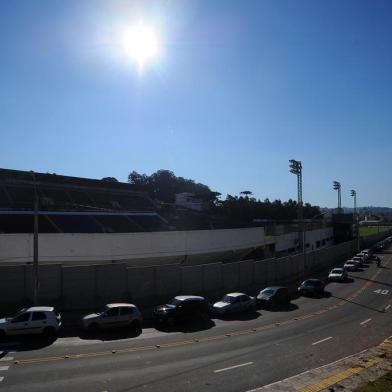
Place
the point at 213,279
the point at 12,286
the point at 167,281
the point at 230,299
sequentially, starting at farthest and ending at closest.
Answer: the point at 213,279 < the point at 167,281 < the point at 230,299 < the point at 12,286

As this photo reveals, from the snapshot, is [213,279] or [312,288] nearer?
[213,279]

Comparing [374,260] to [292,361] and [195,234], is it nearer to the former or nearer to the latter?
[195,234]

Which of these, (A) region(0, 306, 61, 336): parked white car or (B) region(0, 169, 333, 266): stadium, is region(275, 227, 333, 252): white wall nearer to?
(B) region(0, 169, 333, 266): stadium

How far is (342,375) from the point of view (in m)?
15.8

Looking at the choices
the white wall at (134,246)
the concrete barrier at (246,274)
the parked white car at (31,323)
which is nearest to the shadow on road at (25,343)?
the parked white car at (31,323)

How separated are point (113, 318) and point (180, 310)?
4.14 m

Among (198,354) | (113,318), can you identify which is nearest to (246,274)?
(113,318)

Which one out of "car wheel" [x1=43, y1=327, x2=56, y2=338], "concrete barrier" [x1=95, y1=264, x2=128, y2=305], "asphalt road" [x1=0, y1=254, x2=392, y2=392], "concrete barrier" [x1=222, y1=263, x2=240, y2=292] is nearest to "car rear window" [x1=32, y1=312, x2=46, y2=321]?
"car wheel" [x1=43, y1=327, x2=56, y2=338]

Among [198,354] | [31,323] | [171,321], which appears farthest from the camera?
[171,321]

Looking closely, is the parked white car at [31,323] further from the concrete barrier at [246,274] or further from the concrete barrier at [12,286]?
the concrete barrier at [246,274]

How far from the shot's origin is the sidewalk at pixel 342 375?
14.3 m

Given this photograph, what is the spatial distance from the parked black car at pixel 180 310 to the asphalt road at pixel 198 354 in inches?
28.2

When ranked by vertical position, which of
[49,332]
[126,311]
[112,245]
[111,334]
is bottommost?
[111,334]

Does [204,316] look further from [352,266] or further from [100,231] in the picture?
[352,266]
